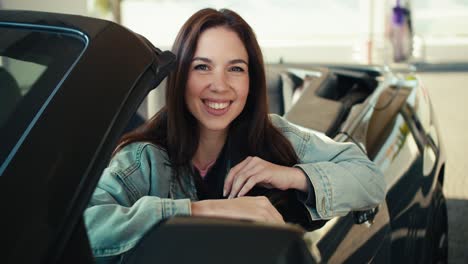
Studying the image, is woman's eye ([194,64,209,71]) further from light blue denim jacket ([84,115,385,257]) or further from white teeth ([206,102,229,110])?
light blue denim jacket ([84,115,385,257])

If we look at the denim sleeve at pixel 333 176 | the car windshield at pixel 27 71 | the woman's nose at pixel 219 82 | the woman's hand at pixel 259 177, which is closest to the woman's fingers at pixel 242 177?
the woman's hand at pixel 259 177

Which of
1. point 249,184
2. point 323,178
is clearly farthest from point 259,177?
point 323,178

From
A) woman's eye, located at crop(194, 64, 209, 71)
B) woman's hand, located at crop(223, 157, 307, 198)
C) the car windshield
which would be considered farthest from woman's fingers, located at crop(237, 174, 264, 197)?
the car windshield

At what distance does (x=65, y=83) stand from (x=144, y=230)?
1.03 ft

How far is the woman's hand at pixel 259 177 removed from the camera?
1.71 m

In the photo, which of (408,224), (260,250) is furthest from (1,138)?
(408,224)

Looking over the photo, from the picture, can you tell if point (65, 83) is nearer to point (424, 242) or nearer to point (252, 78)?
point (252, 78)

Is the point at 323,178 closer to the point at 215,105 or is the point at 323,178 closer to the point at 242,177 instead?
the point at 242,177

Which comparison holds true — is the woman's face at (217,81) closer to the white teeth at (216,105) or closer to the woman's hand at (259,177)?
the white teeth at (216,105)

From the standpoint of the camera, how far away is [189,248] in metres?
0.91

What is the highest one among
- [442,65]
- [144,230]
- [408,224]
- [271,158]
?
[144,230]

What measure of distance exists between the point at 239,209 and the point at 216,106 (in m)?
0.58

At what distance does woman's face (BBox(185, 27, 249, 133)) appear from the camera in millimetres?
1915

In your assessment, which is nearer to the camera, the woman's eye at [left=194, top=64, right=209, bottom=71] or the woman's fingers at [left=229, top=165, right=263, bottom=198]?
the woman's fingers at [left=229, top=165, right=263, bottom=198]
